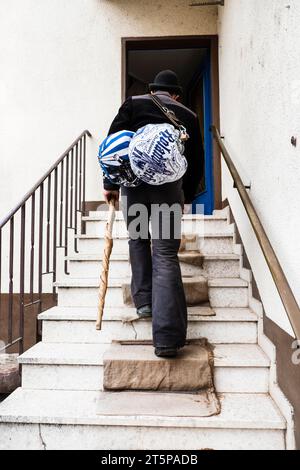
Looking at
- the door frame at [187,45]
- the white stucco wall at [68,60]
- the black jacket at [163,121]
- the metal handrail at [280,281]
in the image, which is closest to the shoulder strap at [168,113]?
the black jacket at [163,121]

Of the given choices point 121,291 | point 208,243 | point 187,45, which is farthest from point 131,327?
point 187,45

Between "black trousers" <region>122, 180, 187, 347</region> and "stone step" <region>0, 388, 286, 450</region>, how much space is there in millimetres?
283

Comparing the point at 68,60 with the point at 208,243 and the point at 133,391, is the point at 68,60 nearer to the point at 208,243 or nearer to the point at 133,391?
the point at 208,243

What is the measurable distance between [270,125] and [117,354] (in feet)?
4.31

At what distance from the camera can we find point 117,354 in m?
1.58

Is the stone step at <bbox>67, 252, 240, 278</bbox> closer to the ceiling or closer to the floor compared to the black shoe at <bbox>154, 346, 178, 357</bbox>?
closer to the ceiling

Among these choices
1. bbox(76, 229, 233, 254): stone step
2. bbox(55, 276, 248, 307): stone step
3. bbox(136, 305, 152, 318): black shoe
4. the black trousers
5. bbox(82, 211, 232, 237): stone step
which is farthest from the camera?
bbox(82, 211, 232, 237): stone step

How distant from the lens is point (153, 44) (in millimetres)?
3373

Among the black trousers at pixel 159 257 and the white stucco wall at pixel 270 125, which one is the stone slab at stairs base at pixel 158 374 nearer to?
the black trousers at pixel 159 257

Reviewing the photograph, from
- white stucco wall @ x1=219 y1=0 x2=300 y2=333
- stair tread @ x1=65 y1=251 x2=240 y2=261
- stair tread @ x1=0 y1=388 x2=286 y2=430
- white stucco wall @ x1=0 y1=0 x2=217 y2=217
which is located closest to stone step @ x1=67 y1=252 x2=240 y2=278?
stair tread @ x1=65 y1=251 x2=240 y2=261

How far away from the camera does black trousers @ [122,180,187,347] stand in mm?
1455

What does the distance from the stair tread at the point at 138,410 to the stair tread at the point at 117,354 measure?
0.14m

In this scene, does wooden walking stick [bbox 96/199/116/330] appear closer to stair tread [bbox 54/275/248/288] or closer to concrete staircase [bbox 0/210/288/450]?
concrete staircase [bbox 0/210/288/450]

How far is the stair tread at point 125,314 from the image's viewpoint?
1774mm
